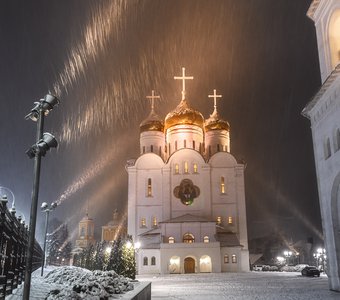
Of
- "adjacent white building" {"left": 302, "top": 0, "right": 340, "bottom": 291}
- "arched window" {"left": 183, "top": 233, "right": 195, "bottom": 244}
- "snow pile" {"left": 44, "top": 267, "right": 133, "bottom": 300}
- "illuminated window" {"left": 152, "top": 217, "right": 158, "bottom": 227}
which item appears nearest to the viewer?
"snow pile" {"left": 44, "top": 267, "right": 133, "bottom": 300}

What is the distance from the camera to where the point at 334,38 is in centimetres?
1697

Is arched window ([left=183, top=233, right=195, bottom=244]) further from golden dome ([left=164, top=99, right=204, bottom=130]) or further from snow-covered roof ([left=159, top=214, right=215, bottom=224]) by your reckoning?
golden dome ([left=164, top=99, right=204, bottom=130])

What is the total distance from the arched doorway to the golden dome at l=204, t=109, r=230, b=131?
19.2m

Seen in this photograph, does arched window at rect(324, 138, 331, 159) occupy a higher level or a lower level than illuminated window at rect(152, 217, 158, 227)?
lower

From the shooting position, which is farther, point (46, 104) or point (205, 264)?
point (205, 264)

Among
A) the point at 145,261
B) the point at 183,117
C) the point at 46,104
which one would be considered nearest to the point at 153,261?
the point at 145,261

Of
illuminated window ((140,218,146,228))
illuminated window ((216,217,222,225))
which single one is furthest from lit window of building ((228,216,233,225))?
illuminated window ((140,218,146,228))

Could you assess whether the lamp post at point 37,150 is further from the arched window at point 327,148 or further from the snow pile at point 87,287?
the arched window at point 327,148

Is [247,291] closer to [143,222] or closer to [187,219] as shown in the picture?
[187,219]

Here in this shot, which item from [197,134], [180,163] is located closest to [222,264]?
[180,163]

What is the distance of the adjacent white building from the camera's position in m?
15.9

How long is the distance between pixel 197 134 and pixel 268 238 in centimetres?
3313

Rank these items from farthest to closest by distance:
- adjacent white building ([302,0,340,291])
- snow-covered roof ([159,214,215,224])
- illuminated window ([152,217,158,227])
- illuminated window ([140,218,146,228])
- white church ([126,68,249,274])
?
illuminated window ([140,218,146,228]), illuminated window ([152,217,158,227]), snow-covered roof ([159,214,215,224]), white church ([126,68,249,274]), adjacent white building ([302,0,340,291])

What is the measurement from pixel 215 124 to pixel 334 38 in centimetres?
3880
